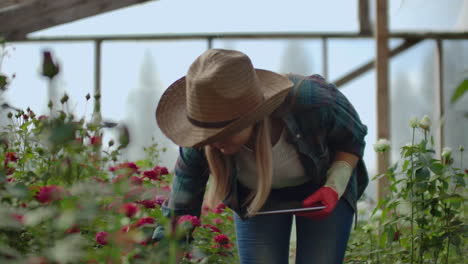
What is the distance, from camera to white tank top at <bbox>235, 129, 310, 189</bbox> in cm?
153

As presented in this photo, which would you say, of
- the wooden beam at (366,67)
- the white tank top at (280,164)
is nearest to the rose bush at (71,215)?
the white tank top at (280,164)

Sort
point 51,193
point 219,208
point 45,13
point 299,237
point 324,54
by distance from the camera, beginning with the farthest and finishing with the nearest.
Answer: point 324,54 < point 45,13 < point 219,208 < point 299,237 < point 51,193

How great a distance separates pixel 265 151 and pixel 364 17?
→ 290 cm

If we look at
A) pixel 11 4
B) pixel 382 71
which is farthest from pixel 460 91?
pixel 382 71

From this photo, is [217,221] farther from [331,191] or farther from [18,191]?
[18,191]

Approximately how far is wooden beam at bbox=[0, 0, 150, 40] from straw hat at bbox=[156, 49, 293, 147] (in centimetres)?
189

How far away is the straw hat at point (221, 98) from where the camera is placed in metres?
1.25

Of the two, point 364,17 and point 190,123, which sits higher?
point 364,17

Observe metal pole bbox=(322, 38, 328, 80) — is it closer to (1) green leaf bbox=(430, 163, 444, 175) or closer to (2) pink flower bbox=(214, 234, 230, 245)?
(1) green leaf bbox=(430, 163, 444, 175)

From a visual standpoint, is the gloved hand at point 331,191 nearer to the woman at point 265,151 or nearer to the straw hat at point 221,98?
the woman at point 265,151

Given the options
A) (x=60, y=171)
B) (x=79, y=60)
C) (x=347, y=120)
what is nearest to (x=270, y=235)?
(x=347, y=120)

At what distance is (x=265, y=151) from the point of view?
142 centimetres

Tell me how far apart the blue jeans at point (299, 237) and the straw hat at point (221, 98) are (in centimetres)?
41

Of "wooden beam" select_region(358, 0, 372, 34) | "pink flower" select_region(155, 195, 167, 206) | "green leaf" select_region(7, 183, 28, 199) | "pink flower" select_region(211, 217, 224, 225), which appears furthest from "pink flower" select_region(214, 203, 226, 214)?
"wooden beam" select_region(358, 0, 372, 34)
